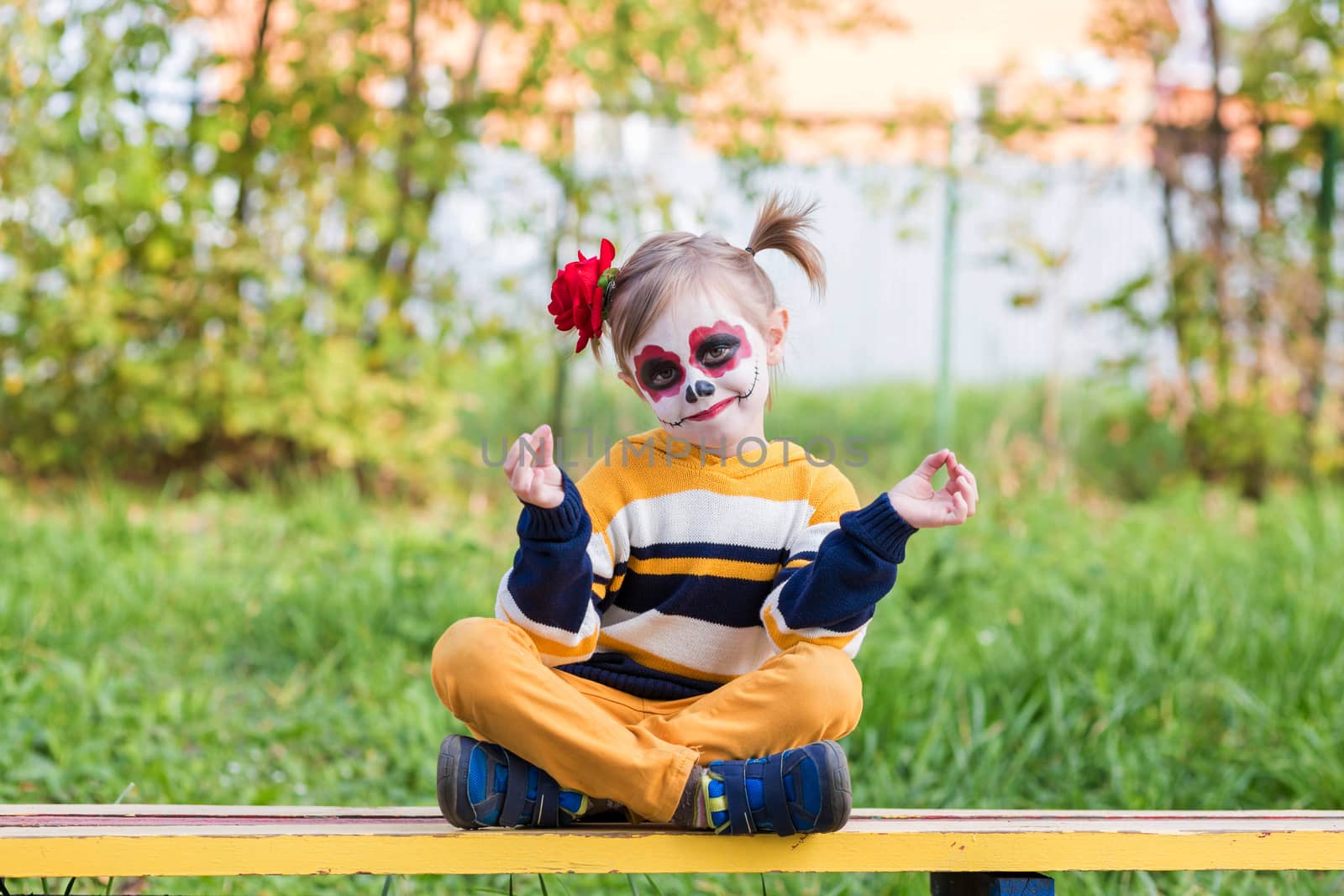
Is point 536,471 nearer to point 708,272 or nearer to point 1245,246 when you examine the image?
point 708,272

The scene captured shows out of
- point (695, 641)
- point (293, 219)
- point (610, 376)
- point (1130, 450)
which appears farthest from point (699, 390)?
point (1130, 450)

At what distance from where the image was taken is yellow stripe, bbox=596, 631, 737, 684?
196 cm

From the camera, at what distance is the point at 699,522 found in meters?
1.93

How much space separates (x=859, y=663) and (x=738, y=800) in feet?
5.34

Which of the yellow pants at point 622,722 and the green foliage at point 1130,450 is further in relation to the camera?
the green foliage at point 1130,450

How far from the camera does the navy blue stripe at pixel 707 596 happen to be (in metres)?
1.92

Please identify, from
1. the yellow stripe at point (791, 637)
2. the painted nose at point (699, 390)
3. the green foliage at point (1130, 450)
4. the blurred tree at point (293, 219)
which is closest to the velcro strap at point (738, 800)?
the yellow stripe at point (791, 637)

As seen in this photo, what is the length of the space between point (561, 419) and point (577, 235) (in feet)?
2.80

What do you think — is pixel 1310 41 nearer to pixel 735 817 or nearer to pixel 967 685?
pixel 967 685

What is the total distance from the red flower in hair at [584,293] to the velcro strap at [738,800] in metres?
0.66

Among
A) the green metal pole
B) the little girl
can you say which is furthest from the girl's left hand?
the green metal pole

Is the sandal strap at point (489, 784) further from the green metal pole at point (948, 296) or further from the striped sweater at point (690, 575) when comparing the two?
the green metal pole at point (948, 296)

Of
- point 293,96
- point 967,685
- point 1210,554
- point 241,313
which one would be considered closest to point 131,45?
point 293,96

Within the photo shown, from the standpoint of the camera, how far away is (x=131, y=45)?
5.18 m
